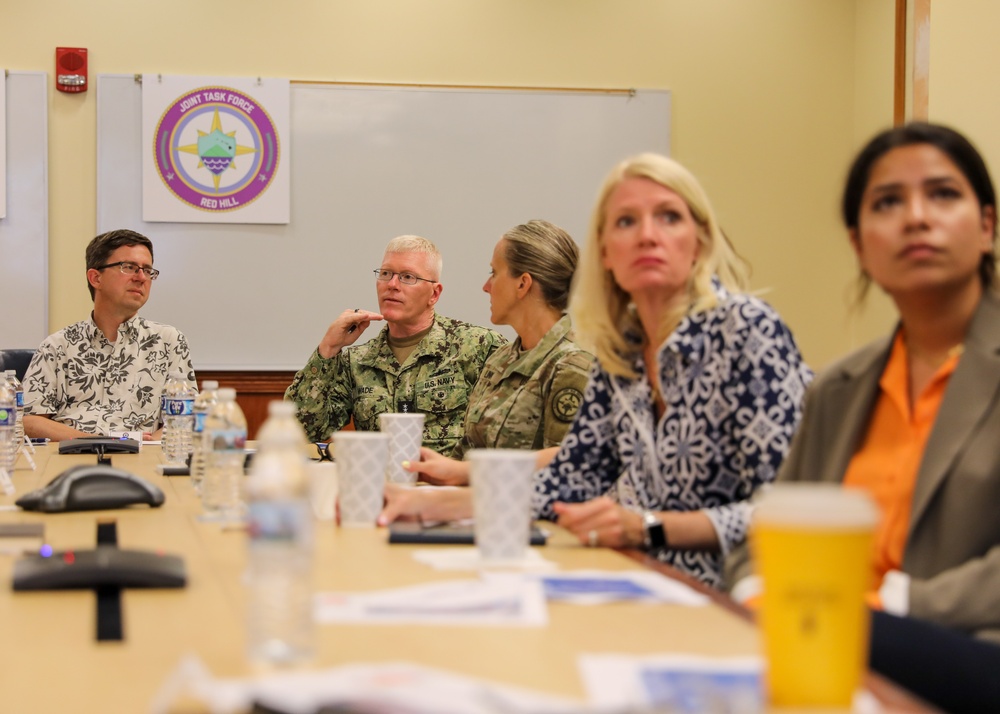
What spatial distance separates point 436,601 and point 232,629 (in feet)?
0.70

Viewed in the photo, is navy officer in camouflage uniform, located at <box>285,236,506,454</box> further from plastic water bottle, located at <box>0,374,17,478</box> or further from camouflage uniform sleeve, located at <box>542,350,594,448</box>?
plastic water bottle, located at <box>0,374,17,478</box>

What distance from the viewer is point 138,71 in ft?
16.6

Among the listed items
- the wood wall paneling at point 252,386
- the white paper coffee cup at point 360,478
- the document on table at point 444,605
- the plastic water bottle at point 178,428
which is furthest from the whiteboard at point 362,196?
the document on table at point 444,605

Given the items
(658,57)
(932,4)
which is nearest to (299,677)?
(932,4)

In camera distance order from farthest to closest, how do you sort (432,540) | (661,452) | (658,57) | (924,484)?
1. (658,57)
2. (661,452)
3. (432,540)
4. (924,484)

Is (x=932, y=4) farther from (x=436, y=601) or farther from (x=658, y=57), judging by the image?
(x=436, y=601)

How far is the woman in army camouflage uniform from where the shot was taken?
2559 millimetres

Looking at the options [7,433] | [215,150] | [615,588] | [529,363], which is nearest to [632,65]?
[215,150]

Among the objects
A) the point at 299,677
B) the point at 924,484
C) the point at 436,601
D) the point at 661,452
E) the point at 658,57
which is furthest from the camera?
the point at 658,57

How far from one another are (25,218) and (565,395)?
340 centimetres

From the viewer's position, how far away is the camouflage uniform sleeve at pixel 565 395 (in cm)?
255

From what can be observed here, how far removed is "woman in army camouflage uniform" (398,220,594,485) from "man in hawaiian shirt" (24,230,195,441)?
1.49 m

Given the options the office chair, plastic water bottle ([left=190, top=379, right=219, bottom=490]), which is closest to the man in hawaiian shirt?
the office chair

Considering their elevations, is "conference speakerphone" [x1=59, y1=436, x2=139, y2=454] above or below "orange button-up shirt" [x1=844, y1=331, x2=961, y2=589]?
below
